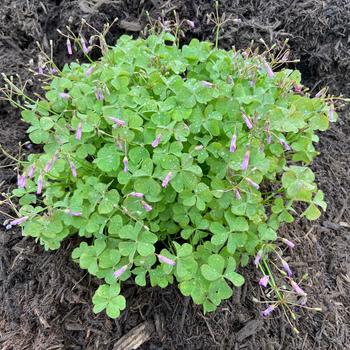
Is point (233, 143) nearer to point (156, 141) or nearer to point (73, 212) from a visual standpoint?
point (156, 141)

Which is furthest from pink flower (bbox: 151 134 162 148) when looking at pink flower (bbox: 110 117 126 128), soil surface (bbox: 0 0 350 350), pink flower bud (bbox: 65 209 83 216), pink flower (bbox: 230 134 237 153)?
soil surface (bbox: 0 0 350 350)

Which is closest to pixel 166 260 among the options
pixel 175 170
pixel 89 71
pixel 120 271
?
pixel 120 271

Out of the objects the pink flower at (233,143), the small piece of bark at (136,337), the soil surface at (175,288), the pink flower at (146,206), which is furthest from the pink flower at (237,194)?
the small piece of bark at (136,337)

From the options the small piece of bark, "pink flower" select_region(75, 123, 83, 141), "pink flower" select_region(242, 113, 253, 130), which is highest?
"pink flower" select_region(242, 113, 253, 130)

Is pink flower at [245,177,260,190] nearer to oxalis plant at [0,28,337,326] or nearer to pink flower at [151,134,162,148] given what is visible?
oxalis plant at [0,28,337,326]

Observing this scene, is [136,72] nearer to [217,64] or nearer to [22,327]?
[217,64]

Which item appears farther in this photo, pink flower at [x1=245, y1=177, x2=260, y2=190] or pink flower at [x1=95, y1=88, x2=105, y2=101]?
pink flower at [x1=95, y1=88, x2=105, y2=101]
